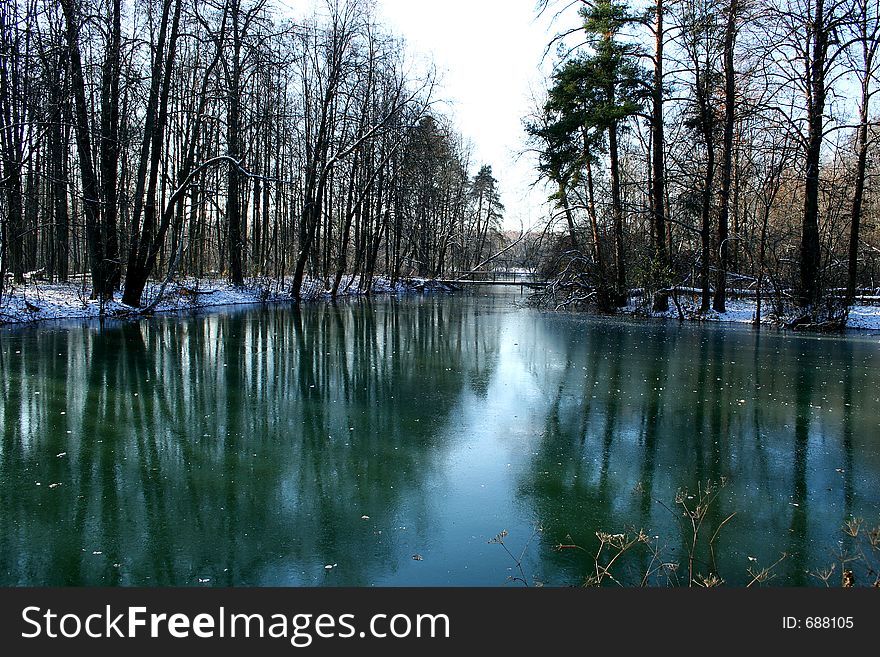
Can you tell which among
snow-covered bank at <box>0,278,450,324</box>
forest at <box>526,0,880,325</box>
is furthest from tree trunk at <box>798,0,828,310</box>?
snow-covered bank at <box>0,278,450,324</box>

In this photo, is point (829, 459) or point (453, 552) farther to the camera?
point (829, 459)

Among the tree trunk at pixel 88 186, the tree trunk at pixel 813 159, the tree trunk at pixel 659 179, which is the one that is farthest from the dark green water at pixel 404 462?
the tree trunk at pixel 659 179

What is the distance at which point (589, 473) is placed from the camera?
5.30m

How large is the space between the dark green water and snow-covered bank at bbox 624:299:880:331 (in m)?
8.46

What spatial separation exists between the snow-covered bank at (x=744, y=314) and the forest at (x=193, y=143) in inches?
521

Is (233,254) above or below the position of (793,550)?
above

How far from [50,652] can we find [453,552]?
202 centimetres

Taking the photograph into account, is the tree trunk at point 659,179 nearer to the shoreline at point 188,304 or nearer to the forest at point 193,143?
the shoreline at point 188,304

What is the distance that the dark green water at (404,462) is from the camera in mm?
3686

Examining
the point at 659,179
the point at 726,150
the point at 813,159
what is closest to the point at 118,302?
the point at 659,179

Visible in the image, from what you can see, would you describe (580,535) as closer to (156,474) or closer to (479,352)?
(156,474)

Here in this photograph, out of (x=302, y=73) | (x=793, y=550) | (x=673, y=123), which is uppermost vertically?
(x=302, y=73)

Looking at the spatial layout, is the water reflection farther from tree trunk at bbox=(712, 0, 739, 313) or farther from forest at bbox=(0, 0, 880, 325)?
tree trunk at bbox=(712, 0, 739, 313)

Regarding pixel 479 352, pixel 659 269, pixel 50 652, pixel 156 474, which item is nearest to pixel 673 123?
pixel 659 269
